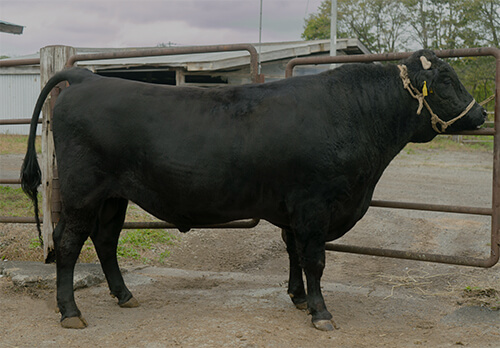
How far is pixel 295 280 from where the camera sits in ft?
13.8

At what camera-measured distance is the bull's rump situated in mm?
3689

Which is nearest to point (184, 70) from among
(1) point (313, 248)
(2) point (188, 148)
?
(2) point (188, 148)

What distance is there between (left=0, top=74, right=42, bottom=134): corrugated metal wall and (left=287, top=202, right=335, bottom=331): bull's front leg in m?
18.8

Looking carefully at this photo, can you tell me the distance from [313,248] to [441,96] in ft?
4.41

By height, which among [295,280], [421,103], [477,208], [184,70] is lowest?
[295,280]

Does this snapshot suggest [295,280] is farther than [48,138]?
No

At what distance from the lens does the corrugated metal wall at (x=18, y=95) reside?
20.6 m

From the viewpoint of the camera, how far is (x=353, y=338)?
3.55 meters

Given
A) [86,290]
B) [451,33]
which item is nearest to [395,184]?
[86,290]

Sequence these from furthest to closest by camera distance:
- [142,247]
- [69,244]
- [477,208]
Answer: [142,247] → [477,208] → [69,244]

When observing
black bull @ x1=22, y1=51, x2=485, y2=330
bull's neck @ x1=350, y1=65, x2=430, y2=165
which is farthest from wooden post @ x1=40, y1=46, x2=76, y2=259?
bull's neck @ x1=350, y1=65, x2=430, y2=165

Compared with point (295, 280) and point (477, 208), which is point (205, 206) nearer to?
point (295, 280)

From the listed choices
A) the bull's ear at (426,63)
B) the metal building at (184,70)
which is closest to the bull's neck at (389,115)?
the bull's ear at (426,63)

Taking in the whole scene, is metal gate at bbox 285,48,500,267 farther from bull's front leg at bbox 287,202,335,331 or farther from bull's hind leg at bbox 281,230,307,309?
bull's front leg at bbox 287,202,335,331
